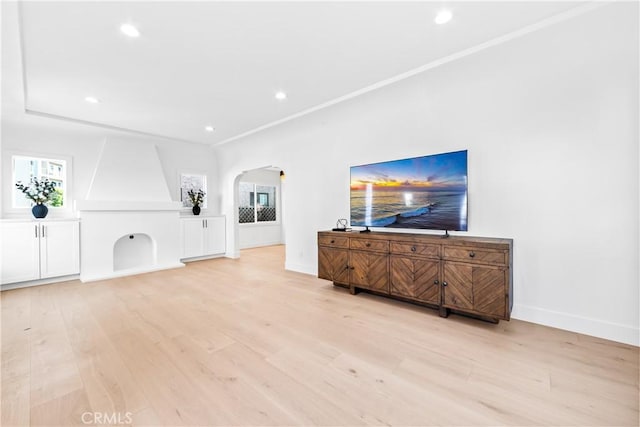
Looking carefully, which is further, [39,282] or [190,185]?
[190,185]

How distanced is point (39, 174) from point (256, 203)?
15.9 feet

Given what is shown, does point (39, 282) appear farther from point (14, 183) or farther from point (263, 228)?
point (263, 228)

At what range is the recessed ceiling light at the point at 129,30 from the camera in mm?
2162

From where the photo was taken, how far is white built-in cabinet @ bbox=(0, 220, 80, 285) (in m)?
4.01

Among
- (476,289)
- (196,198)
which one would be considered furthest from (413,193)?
(196,198)

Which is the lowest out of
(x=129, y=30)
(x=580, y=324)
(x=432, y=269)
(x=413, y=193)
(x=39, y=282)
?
(x=39, y=282)

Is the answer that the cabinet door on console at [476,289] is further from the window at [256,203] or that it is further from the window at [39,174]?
the window at [256,203]

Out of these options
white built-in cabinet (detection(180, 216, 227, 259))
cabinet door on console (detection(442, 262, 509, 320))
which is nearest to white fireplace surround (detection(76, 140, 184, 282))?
white built-in cabinet (detection(180, 216, 227, 259))

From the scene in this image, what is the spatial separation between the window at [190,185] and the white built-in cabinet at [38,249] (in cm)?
217

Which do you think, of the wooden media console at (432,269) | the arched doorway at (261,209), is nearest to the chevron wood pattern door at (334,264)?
the wooden media console at (432,269)

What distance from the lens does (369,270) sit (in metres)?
3.39

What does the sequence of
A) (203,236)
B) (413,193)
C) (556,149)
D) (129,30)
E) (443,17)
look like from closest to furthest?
(443,17) → (129,30) → (556,149) → (413,193) → (203,236)

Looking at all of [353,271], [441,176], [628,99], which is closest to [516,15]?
[628,99]

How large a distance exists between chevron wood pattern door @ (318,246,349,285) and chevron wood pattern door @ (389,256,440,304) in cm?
70
